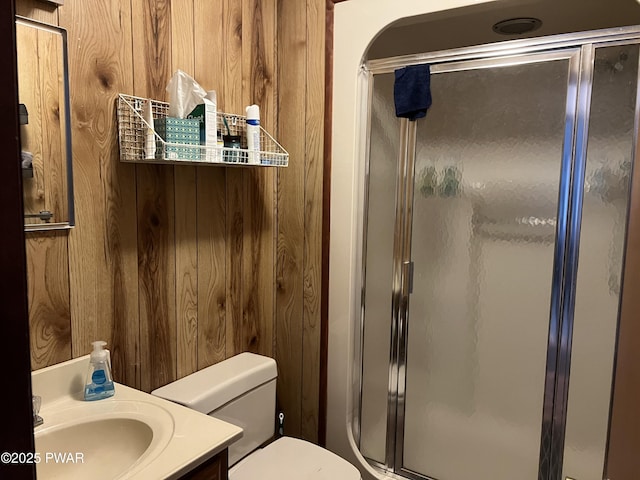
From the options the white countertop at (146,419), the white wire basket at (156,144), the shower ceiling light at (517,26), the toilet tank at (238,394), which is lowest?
the toilet tank at (238,394)

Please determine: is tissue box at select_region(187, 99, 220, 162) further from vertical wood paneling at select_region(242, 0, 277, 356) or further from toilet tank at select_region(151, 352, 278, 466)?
toilet tank at select_region(151, 352, 278, 466)

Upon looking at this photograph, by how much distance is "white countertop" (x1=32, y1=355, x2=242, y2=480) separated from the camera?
109 centimetres

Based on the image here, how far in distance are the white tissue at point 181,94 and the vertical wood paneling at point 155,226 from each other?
0.10 m

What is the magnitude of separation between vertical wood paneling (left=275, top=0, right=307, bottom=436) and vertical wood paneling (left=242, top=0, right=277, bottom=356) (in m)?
0.04

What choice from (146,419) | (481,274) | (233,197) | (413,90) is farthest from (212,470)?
(413,90)

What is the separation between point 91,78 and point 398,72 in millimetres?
1094

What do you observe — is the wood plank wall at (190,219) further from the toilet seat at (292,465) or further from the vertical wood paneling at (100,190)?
the toilet seat at (292,465)

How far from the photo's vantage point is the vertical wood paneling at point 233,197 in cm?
181

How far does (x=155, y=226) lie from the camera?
1586mm

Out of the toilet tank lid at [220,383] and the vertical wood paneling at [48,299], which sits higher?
the vertical wood paneling at [48,299]

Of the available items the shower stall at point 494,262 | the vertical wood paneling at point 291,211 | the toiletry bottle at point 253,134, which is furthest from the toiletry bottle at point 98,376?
the shower stall at point 494,262

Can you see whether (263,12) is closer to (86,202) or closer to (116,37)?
(116,37)

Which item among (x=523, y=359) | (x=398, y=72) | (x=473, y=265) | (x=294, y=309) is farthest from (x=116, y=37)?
(x=523, y=359)

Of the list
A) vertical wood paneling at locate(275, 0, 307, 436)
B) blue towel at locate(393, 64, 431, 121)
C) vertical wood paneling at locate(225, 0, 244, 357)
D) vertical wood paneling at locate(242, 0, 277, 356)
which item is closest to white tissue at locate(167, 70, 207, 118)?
vertical wood paneling at locate(225, 0, 244, 357)
